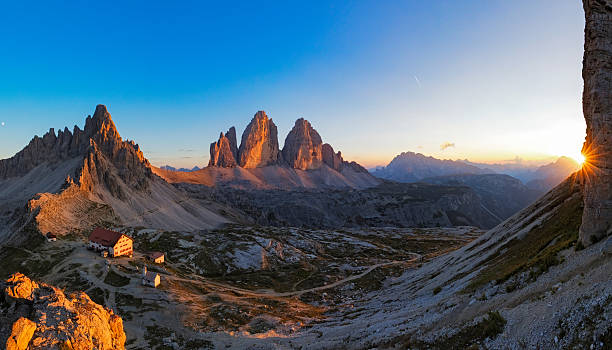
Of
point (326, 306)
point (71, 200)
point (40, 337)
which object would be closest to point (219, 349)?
point (40, 337)

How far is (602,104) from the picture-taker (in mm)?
26781

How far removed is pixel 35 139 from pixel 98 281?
655 feet

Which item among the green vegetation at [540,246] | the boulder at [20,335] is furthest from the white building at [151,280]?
the green vegetation at [540,246]

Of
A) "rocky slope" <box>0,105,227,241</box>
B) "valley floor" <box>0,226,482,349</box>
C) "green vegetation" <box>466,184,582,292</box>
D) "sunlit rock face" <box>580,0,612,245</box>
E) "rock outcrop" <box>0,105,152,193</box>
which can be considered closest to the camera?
"sunlit rock face" <box>580,0,612,245</box>

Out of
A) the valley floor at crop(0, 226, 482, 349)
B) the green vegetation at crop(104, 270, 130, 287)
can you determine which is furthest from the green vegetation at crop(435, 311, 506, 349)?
the green vegetation at crop(104, 270, 130, 287)

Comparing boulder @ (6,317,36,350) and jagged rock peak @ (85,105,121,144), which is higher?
jagged rock peak @ (85,105,121,144)

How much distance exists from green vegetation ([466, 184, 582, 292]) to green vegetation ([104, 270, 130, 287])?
65.4 metres

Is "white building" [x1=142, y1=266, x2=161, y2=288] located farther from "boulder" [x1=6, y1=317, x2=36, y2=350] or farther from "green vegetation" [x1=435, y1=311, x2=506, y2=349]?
"green vegetation" [x1=435, y1=311, x2=506, y2=349]

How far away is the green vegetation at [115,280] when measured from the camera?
6084 centimetres

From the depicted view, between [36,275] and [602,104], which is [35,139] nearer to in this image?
[36,275]

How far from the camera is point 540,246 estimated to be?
119ft

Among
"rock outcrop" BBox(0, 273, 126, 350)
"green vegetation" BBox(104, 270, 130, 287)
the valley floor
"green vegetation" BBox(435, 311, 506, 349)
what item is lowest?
the valley floor

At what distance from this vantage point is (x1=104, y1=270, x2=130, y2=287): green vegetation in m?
60.8

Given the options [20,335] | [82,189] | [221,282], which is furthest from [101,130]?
[20,335]
